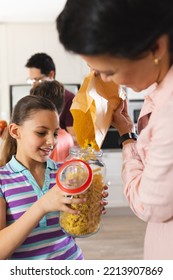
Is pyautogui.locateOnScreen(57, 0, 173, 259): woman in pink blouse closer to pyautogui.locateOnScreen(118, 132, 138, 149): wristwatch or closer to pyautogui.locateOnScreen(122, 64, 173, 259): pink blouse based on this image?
pyautogui.locateOnScreen(122, 64, 173, 259): pink blouse

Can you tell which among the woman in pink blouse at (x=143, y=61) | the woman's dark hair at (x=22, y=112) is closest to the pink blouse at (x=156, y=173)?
the woman in pink blouse at (x=143, y=61)

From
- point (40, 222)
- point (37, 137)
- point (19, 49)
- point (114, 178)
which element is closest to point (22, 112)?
point (37, 137)

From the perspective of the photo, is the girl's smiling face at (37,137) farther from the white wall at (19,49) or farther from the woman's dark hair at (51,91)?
the white wall at (19,49)

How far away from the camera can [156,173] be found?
627mm

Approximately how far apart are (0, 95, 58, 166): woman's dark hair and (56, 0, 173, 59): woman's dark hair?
1.95 feet

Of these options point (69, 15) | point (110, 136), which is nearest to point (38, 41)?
point (110, 136)

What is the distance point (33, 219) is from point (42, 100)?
17.0 inches

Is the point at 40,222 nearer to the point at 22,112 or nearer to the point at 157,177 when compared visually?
the point at 22,112

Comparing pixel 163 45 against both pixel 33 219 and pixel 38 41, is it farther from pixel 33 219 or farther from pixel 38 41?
pixel 38 41

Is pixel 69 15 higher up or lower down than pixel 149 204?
higher up

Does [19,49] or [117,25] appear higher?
[19,49]

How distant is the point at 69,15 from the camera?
58cm

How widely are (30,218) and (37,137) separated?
29cm

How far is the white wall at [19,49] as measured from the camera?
14.5 ft
